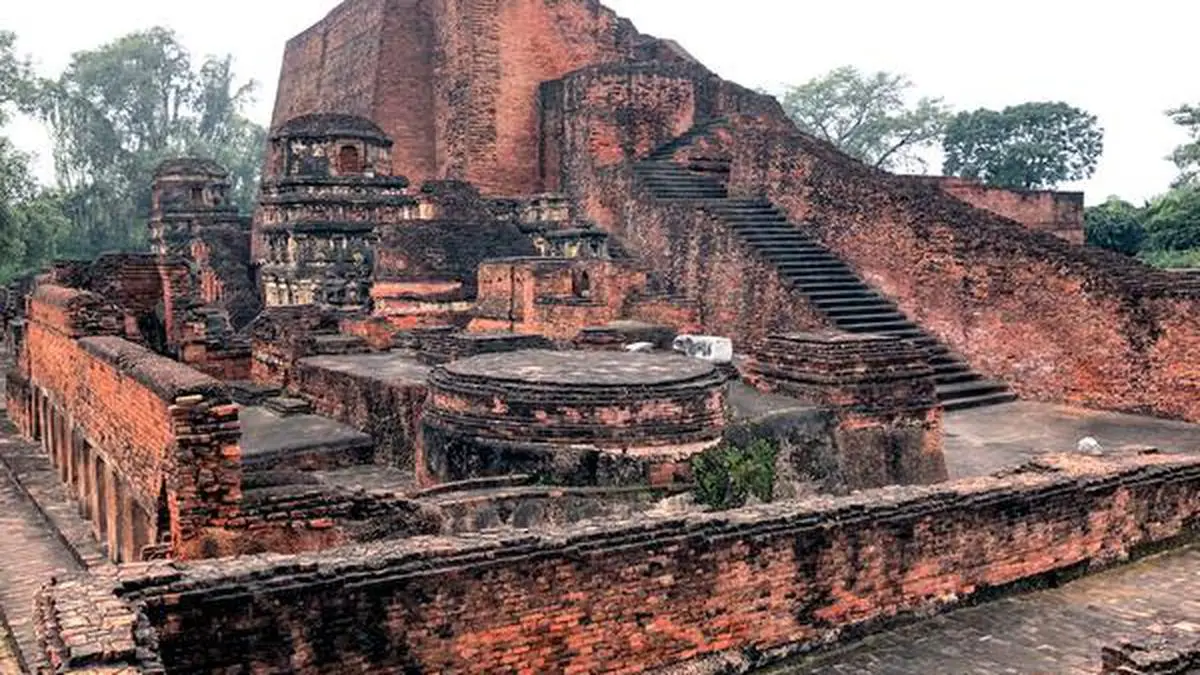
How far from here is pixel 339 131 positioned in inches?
770

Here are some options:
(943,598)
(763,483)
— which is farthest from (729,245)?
(943,598)

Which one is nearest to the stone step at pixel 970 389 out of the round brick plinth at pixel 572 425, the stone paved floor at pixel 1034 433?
the stone paved floor at pixel 1034 433

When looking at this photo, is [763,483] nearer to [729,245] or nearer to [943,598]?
[943,598]

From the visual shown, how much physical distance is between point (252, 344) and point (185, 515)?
26.6 feet

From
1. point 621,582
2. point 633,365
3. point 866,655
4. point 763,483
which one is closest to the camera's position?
point 621,582

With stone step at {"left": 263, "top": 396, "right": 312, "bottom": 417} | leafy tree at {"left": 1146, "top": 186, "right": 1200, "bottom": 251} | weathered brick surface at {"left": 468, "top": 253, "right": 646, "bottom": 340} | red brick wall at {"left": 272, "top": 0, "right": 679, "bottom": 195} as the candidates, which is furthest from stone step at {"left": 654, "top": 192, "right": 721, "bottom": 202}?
leafy tree at {"left": 1146, "top": 186, "right": 1200, "bottom": 251}

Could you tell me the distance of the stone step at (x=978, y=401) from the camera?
12797 millimetres

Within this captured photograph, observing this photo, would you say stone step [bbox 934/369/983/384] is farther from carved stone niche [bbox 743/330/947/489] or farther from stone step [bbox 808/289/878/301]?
carved stone niche [bbox 743/330/947/489]

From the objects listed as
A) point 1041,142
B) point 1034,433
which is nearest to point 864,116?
point 1041,142

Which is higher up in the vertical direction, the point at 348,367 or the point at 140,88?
the point at 140,88

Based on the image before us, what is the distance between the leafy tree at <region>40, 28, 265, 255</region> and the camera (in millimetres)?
39531

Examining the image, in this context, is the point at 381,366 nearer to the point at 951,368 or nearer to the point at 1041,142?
the point at 951,368

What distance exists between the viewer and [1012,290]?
1341 cm

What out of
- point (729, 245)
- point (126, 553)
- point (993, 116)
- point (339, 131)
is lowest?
point (126, 553)
